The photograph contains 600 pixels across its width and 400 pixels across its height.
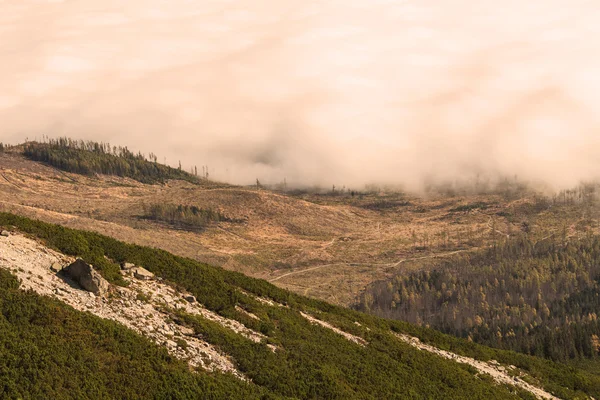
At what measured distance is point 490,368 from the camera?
85000mm

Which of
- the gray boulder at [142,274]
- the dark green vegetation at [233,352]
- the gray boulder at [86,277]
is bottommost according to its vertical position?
the dark green vegetation at [233,352]

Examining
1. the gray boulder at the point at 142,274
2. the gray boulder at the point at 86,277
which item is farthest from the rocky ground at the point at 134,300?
the gray boulder at the point at 86,277

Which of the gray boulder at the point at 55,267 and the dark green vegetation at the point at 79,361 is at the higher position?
the gray boulder at the point at 55,267

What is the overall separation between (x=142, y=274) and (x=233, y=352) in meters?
15.3

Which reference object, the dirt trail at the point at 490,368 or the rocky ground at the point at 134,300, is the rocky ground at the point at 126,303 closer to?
the rocky ground at the point at 134,300

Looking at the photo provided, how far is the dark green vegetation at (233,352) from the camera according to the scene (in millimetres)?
41312

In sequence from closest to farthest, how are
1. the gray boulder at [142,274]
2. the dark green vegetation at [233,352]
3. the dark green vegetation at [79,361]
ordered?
the dark green vegetation at [79,361] < the dark green vegetation at [233,352] < the gray boulder at [142,274]

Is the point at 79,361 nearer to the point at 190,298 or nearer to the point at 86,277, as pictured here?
the point at 86,277

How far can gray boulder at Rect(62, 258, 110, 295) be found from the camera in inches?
2052

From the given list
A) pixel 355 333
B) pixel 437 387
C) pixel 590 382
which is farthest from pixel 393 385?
pixel 590 382

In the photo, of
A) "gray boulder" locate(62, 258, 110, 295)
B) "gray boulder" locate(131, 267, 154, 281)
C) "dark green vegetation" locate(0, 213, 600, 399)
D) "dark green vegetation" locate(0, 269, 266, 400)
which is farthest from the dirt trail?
"gray boulder" locate(62, 258, 110, 295)

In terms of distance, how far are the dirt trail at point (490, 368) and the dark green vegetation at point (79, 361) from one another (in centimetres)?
4099

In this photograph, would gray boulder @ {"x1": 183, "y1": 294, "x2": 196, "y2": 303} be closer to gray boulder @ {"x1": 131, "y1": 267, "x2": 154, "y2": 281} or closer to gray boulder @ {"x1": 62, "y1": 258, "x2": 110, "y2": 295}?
gray boulder @ {"x1": 131, "y1": 267, "x2": 154, "y2": 281}

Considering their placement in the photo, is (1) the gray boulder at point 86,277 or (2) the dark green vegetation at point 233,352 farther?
(1) the gray boulder at point 86,277
